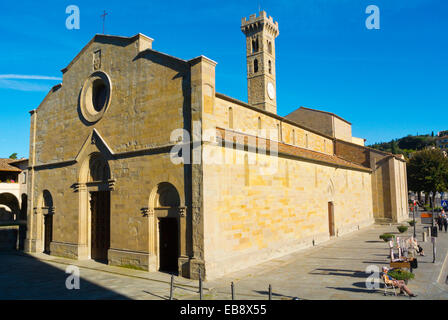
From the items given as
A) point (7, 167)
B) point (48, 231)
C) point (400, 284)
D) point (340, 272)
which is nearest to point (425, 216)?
point (340, 272)

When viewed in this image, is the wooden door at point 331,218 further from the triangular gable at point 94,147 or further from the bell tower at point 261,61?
the bell tower at point 261,61

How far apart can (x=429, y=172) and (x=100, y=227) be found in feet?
178

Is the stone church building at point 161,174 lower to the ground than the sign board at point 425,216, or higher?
higher

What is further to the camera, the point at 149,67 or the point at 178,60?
the point at 149,67

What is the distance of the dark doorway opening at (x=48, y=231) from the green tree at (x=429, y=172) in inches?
2181

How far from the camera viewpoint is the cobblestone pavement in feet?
37.5

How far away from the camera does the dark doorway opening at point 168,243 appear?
15562 millimetres

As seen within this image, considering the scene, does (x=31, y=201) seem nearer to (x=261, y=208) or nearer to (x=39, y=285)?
(x=39, y=285)

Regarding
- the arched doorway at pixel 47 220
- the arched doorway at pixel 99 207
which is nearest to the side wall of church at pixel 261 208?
the arched doorway at pixel 99 207

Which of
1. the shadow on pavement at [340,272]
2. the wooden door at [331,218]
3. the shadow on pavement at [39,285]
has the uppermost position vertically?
the wooden door at [331,218]

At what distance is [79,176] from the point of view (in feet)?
64.4
